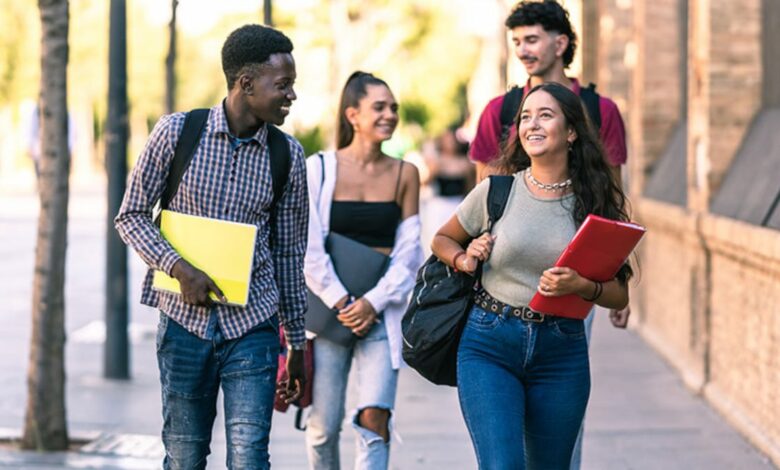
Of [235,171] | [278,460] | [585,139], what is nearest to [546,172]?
[585,139]

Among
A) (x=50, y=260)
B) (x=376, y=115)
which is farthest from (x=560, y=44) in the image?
(x=50, y=260)

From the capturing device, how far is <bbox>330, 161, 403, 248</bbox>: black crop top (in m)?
6.30

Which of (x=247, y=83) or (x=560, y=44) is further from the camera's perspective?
(x=560, y=44)

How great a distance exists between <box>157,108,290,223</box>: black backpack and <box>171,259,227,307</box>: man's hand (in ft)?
0.91

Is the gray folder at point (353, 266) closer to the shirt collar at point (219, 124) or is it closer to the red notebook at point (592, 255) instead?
the shirt collar at point (219, 124)

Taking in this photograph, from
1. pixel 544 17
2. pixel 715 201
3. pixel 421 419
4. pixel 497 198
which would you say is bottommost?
pixel 421 419

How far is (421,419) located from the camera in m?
9.20

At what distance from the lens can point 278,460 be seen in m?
7.94

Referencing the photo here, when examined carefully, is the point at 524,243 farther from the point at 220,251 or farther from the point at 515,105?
the point at 515,105

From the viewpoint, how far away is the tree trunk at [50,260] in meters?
7.94

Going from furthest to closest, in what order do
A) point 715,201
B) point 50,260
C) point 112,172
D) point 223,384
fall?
1. point 112,172
2. point 715,201
3. point 50,260
4. point 223,384

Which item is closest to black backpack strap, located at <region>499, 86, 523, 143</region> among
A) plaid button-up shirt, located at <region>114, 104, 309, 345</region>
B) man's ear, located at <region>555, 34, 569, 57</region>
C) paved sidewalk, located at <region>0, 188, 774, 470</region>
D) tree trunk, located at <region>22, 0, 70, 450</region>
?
man's ear, located at <region>555, 34, 569, 57</region>

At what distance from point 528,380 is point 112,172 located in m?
5.88

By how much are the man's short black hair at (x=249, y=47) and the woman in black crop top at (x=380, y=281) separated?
53.6 inches
